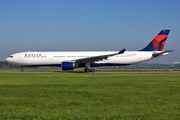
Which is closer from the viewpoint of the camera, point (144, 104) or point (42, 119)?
point (42, 119)

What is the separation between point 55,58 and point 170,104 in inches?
1163

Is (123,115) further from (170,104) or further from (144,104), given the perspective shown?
(170,104)

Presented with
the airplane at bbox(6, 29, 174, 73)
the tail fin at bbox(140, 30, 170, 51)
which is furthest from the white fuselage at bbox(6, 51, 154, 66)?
the tail fin at bbox(140, 30, 170, 51)

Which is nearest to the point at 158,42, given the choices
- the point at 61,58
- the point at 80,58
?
the point at 80,58

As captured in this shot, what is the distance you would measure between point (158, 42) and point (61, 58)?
18051 mm

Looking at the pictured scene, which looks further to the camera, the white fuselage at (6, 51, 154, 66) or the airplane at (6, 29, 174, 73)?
the white fuselage at (6, 51, 154, 66)

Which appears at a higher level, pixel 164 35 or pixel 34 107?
pixel 164 35

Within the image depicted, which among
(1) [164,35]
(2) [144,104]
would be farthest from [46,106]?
(1) [164,35]

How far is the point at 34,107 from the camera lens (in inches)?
309

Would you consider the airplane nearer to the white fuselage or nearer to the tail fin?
the white fuselage

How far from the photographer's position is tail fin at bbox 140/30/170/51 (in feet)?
129

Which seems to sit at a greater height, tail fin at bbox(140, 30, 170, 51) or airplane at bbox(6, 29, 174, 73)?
tail fin at bbox(140, 30, 170, 51)

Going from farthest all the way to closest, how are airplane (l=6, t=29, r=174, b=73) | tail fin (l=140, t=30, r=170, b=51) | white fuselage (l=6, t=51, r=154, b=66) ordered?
tail fin (l=140, t=30, r=170, b=51), white fuselage (l=6, t=51, r=154, b=66), airplane (l=6, t=29, r=174, b=73)

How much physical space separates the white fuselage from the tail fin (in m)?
1.87
